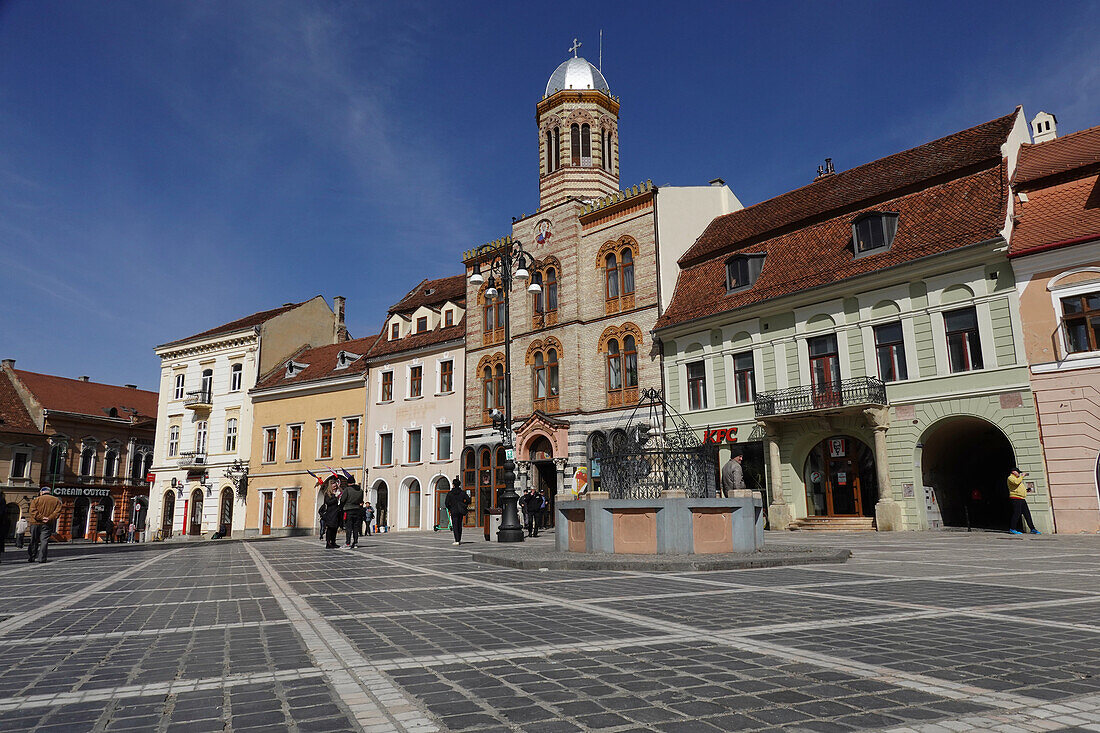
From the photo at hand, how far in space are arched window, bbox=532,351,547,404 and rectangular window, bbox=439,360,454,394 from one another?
556 centimetres

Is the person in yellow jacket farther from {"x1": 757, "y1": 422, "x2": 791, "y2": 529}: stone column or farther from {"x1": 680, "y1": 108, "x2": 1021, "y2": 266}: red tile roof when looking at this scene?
{"x1": 680, "y1": 108, "x2": 1021, "y2": 266}: red tile roof

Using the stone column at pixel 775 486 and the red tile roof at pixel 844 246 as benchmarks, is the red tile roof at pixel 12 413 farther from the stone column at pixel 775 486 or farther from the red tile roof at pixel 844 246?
the stone column at pixel 775 486

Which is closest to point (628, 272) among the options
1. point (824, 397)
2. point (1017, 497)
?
point (824, 397)

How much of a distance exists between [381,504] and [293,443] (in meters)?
7.69

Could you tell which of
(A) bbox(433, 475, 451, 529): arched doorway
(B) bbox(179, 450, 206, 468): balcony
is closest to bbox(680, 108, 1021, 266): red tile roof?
(A) bbox(433, 475, 451, 529): arched doorway

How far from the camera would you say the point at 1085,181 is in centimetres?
2109

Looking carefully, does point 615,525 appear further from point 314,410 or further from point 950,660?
point 314,410

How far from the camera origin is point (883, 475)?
2261cm

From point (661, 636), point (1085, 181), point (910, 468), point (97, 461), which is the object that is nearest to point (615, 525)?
point (661, 636)

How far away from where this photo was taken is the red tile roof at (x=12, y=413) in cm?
4566

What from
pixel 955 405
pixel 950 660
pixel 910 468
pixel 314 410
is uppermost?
pixel 314 410

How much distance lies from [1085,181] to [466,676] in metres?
24.0

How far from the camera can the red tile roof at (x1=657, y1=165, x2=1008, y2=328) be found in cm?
2166

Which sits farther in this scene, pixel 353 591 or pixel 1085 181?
pixel 1085 181
